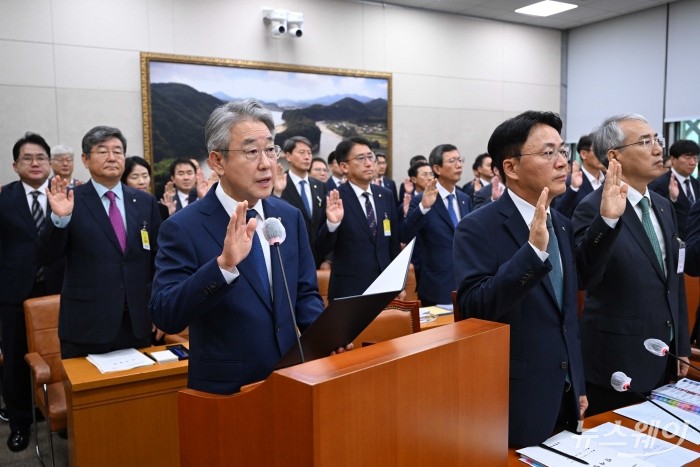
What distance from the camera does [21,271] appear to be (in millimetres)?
3760

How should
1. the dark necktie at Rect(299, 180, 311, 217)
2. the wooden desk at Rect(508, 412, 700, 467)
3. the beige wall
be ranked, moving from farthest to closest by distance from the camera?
the beige wall
the dark necktie at Rect(299, 180, 311, 217)
the wooden desk at Rect(508, 412, 700, 467)

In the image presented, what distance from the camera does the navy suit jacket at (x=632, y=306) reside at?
7.37 ft

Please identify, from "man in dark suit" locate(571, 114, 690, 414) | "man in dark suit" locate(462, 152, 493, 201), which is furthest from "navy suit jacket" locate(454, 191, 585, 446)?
"man in dark suit" locate(462, 152, 493, 201)

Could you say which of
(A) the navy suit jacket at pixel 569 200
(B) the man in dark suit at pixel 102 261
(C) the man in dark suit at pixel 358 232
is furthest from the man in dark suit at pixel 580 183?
(B) the man in dark suit at pixel 102 261

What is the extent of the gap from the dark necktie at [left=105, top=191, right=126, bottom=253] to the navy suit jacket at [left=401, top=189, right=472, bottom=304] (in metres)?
2.11

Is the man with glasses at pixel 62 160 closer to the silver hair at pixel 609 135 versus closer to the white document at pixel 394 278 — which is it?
the silver hair at pixel 609 135

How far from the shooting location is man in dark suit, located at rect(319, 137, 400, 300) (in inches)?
163

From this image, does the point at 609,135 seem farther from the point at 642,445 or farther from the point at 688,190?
the point at 688,190

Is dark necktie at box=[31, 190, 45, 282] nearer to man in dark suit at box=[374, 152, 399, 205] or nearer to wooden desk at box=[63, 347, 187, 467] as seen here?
wooden desk at box=[63, 347, 187, 467]

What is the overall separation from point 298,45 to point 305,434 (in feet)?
25.4

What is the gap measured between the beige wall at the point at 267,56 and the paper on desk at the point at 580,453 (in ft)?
20.9

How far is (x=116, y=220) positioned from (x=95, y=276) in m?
0.31

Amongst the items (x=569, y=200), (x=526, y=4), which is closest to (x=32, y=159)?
(x=569, y=200)

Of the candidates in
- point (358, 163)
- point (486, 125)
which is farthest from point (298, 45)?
point (358, 163)
